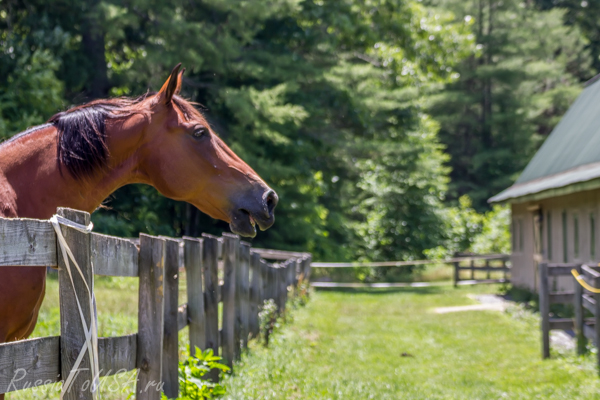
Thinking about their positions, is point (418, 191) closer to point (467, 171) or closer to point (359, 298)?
point (359, 298)

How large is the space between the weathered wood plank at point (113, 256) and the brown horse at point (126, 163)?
29cm

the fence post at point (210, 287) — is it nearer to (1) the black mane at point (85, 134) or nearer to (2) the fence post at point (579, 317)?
(1) the black mane at point (85, 134)

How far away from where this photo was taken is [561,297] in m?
8.95

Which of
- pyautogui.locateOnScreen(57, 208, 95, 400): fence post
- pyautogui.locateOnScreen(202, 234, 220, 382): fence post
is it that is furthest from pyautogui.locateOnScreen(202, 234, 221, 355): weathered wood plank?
pyautogui.locateOnScreen(57, 208, 95, 400): fence post

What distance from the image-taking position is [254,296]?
8305mm

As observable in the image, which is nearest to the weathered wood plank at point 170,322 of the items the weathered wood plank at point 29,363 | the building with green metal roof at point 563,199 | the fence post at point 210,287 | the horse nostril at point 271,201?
the horse nostril at point 271,201

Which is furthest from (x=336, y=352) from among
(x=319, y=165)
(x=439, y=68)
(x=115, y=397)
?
(x=439, y=68)

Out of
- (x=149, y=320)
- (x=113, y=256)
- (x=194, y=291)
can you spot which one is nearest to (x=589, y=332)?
(x=194, y=291)

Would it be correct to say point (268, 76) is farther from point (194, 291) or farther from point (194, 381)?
point (194, 381)

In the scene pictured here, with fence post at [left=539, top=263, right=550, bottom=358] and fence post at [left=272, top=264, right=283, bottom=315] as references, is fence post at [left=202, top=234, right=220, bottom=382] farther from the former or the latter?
fence post at [left=539, top=263, right=550, bottom=358]

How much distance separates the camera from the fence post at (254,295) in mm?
8195

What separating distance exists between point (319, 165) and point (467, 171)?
27659mm

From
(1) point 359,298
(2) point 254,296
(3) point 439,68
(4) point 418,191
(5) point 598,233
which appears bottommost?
(1) point 359,298

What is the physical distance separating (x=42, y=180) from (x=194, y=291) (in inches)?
98.8
